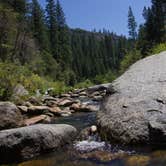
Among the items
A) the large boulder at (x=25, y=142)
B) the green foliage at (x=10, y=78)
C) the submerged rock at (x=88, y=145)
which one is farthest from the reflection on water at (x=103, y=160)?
the green foliage at (x=10, y=78)

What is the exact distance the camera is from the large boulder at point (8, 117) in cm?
948

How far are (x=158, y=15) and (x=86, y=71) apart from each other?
52233 millimetres

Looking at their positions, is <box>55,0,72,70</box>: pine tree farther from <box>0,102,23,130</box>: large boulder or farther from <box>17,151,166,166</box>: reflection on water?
<box>17,151,166,166</box>: reflection on water

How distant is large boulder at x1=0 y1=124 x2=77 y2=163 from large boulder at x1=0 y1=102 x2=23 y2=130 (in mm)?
2730

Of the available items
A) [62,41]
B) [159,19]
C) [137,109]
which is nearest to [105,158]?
[137,109]

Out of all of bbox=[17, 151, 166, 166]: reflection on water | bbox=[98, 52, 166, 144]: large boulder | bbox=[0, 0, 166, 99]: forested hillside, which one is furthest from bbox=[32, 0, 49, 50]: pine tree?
bbox=[17, 151, 166, 166]: reflection on water

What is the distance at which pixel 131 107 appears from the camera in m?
7.24

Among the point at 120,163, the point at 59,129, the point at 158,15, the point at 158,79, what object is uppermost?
the point at 158,15

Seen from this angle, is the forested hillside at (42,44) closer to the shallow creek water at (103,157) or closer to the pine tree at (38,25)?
the pine tree at (38,25)

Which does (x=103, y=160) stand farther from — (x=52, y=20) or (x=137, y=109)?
(x=52, y=20)

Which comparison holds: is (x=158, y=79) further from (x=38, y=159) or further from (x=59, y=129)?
(x=38, y=159)

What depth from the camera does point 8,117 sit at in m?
9.64

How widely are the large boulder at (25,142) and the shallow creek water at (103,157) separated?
0.19 meters

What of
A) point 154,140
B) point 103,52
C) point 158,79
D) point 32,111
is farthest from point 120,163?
point 103,52
